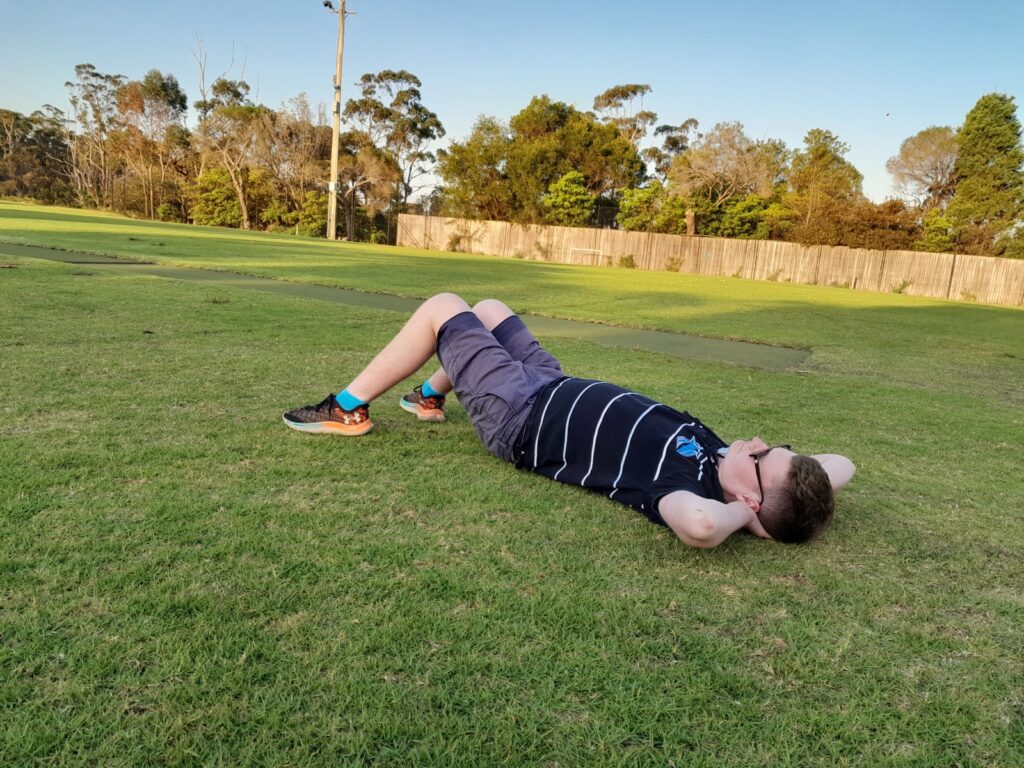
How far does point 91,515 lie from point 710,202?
3967 centimetres

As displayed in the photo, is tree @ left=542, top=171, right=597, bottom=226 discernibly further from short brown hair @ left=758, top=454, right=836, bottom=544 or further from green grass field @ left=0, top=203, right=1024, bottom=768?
short brown hair @ left=758, top=454, right=836, bottom=544

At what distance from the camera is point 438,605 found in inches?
70.6

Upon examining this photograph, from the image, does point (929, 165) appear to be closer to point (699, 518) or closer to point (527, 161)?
point (527, 161)

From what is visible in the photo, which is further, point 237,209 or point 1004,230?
point 237,209

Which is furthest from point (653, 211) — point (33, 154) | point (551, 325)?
point (33, 154)

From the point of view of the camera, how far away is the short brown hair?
89.7 inches

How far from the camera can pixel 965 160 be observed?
3475 centimetres

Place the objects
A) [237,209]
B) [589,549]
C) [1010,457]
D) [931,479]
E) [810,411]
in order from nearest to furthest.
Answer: [589,549] < [931,479] < [1010,457] < [810,411] < [237,209]

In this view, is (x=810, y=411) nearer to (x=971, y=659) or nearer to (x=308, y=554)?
(x=971, y=659)

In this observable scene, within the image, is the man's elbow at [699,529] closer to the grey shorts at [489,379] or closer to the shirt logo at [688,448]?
the shirt logo at [688,448]

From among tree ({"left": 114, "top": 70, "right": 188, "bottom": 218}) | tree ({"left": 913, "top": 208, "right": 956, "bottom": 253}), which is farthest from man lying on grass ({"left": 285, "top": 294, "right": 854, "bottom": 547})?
tree ({"left": 114, "top": 70, "right": 188, "bottom": 218})

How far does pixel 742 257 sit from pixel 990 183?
41.9 ft

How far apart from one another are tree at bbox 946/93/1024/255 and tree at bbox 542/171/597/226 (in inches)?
739

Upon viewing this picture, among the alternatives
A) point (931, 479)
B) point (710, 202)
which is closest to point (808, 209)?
point (710, 202)
